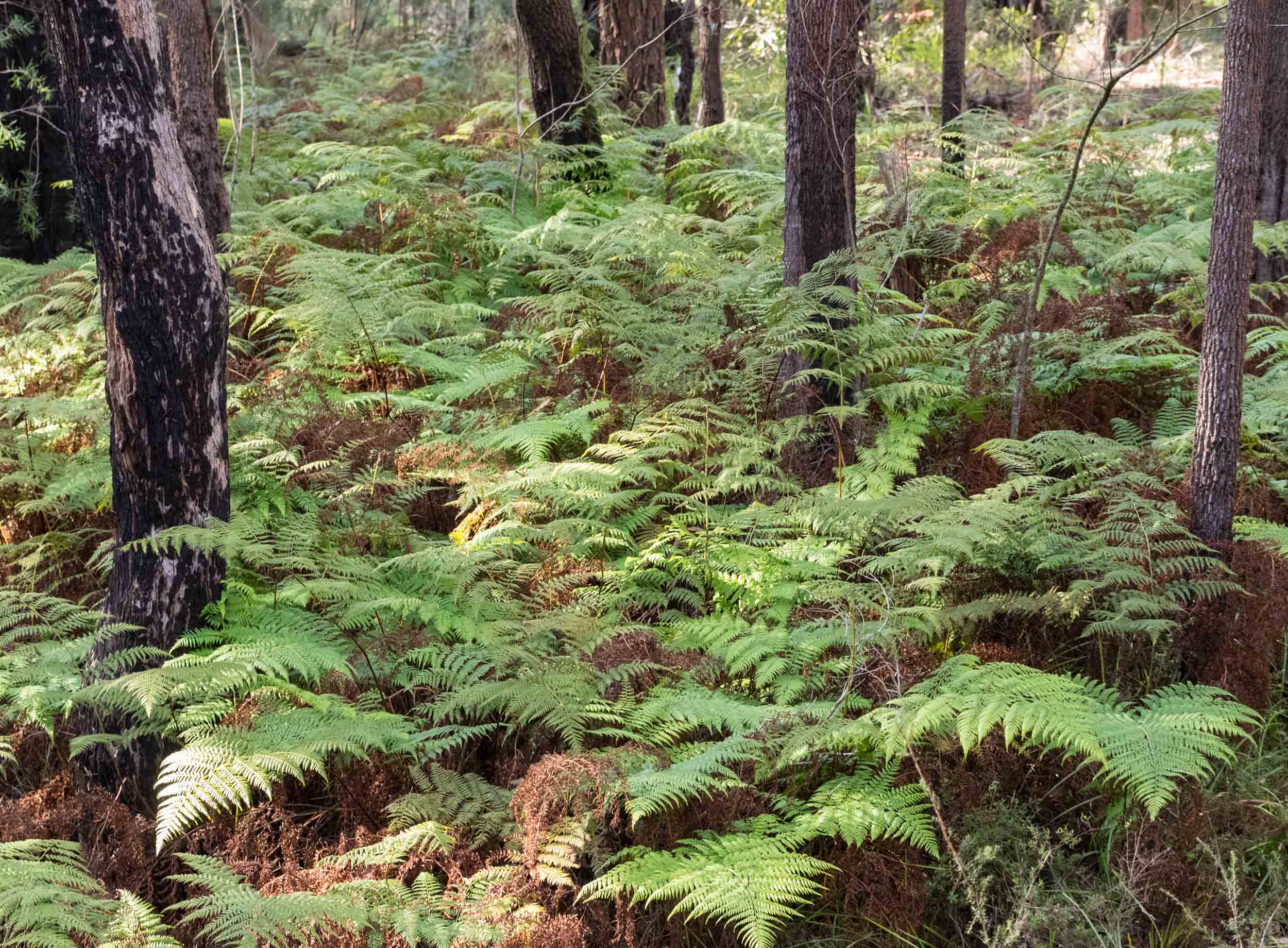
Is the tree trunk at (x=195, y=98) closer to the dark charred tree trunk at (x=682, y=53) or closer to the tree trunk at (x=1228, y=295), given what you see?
the tree trunk at (x=1228, y=295)

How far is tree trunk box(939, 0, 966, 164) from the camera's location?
32.9 ft

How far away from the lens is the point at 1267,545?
13.7 feet

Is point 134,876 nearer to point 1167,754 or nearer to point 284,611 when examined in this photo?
point 284,611

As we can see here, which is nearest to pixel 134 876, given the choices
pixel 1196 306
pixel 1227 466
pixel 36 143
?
pixel 1227 466

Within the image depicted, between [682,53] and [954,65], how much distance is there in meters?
4.81

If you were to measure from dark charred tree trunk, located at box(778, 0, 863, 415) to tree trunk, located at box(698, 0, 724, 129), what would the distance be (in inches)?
207

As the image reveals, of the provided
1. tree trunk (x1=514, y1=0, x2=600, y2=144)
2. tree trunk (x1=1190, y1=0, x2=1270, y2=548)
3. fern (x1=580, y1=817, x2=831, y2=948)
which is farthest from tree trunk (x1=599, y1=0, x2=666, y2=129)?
→ fern (x1=580, y1=817, x2=831, y2=948)

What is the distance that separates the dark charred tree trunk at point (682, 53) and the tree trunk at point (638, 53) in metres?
1.67

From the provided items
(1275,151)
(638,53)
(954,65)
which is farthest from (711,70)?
(1275,151)

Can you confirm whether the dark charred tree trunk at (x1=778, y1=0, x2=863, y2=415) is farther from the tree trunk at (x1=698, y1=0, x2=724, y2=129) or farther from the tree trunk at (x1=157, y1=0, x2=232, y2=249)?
the tree trunk at (x1=698, y1=0, x2=724, y2=129)

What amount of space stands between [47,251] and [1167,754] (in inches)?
373

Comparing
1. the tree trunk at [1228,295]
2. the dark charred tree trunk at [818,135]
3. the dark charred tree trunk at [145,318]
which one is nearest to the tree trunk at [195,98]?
the dark charred tree trunk at [145,318]

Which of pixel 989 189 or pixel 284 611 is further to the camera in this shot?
pixel 989 189

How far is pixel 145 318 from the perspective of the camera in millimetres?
3703
